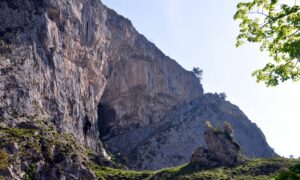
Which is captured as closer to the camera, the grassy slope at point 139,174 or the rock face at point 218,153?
the grassy slope at point 139,174

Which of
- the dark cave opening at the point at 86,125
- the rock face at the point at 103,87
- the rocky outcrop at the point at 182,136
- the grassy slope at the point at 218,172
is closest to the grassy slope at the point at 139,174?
the grassy slope at the point at 218,172

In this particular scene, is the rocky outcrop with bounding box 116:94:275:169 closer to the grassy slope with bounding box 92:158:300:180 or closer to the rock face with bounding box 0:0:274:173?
the rock face with bounding box 0:0:274:173

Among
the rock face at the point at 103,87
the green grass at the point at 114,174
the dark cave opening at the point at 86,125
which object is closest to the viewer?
the green grass at the point at 114,174

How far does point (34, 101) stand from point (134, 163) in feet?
152

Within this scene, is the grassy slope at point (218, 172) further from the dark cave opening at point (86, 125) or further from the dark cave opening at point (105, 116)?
the dark cave opening at point (105, 116)

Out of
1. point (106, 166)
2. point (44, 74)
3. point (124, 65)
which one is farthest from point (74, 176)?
point (124, 65)

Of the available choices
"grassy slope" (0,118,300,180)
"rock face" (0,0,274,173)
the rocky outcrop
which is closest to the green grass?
"grassy slope" (0,118,300,180)

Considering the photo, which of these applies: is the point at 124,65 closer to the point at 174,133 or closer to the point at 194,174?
the point at 174,133

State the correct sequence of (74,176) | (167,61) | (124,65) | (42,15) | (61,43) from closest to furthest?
(74,176)
(42,15)
(61,43)
(124,65)
(167,61)

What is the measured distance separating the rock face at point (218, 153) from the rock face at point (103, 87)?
28931 millimetres

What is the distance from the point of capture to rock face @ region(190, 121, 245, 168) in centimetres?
9388

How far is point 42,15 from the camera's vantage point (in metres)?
96.4

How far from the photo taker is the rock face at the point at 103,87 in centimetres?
8919

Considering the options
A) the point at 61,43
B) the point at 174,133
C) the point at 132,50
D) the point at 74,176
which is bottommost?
the point at 74,176
